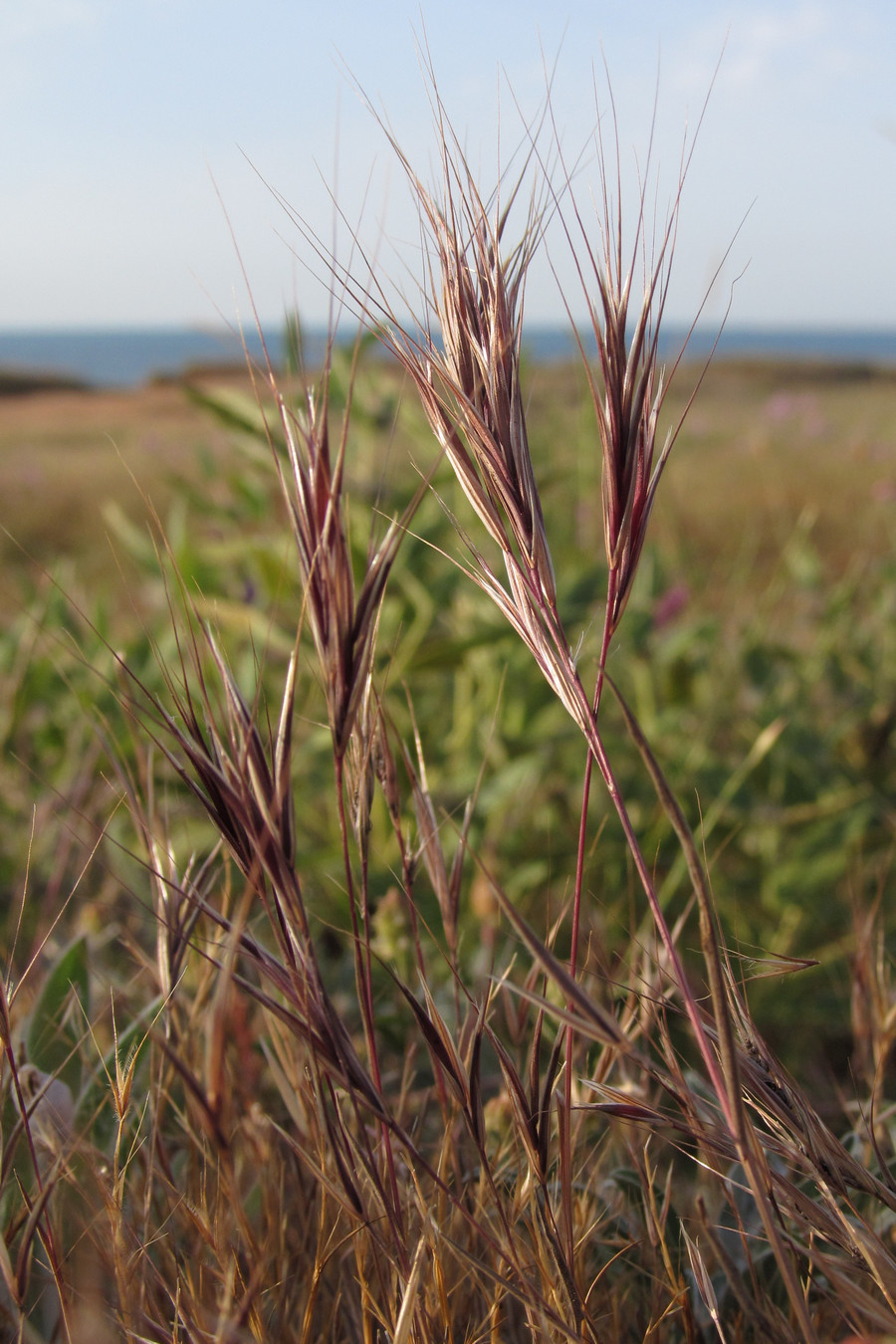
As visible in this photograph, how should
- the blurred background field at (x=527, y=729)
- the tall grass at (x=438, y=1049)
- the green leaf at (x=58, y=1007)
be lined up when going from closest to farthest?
the tall grass at (x=438, y=1049) → the green leaf at (x=58, y=1007) → the blurred background field at (x=527, y=729)

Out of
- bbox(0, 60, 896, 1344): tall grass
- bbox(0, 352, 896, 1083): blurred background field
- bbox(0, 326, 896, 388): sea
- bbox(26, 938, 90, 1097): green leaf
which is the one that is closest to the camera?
bbox(0, 60, 896, 1344): tall grass

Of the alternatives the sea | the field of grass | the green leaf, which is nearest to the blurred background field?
the field of grass

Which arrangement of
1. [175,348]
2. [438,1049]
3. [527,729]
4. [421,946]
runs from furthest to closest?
[175,348]
[527,729]
[421,946]
[438,1049]

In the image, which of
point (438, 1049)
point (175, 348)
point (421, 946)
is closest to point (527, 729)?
point (421, 946)

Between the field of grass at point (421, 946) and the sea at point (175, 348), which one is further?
the sea at point (175, 348)

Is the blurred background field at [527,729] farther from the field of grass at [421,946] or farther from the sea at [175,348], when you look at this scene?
the sea at [175,348]

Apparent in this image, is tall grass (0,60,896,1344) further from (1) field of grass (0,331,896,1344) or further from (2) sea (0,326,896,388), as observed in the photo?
(2) sea (0,326,896,388)

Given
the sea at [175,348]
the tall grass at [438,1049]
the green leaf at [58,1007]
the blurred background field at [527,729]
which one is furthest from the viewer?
the sea at [175,348]

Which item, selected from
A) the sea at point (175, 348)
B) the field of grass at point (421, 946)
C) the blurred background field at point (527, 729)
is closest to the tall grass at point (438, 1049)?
the field of grass at point (421, 946)

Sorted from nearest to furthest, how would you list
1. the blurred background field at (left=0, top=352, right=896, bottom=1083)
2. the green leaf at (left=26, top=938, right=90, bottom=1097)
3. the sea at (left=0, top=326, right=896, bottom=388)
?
the green leaf at (left=26, top=938, right=90, bottom=1097) → the blurred background field at (left=0, top=352, right=896, bottom=1083) → the sea at (left=0, top=326, right=896, bottom=388)

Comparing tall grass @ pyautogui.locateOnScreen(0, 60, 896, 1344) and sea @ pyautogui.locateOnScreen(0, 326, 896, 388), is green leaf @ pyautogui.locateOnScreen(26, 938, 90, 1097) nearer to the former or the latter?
tall grass @ pyautogui.locateOnScreen(0, 60, 896, 1344)

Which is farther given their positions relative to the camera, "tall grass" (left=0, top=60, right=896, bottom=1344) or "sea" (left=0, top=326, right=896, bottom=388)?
"sea" (left=0, top=326, right=896, bottom=388)

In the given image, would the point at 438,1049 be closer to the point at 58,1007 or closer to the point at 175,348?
the point at 58,1007

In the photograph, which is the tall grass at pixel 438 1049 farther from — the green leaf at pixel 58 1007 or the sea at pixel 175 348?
the sea at pixel 175 348
